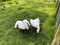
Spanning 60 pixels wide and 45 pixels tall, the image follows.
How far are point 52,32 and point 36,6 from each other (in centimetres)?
158

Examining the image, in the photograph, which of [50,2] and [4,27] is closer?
[4,27]

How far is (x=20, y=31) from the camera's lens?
530 cm

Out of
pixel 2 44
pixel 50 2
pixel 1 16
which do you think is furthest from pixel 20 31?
pixel 50 2

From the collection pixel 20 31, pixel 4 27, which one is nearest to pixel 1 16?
pixel 4 27

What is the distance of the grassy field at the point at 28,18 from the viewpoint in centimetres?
507

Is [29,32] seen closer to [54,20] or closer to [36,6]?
[54,20]

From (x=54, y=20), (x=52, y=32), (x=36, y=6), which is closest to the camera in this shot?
(x=52, y=32)

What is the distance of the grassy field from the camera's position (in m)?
5.07

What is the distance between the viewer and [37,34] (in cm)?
523

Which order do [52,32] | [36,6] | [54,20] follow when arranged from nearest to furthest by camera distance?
1. [52,32]
2. [54,20]
3. [36,6]

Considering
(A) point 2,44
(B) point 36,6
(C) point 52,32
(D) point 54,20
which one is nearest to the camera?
(A) point 2,44

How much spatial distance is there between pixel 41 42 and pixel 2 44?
35.8 inches

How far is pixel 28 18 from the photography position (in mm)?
5766

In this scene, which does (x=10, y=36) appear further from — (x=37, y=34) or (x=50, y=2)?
(x=50, y=2)
